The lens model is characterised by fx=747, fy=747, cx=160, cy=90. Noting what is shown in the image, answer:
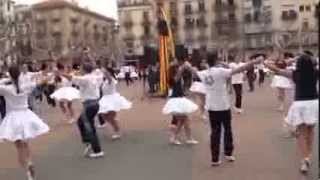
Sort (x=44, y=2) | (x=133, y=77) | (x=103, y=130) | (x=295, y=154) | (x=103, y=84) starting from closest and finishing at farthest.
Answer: (x=295, y=154) < (x=103, y=84) < (x=103, y=130) < (x=133, y=77) < (x=44, y=2)

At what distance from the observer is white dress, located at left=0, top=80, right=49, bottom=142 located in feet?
38.0

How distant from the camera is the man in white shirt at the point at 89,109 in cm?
1394

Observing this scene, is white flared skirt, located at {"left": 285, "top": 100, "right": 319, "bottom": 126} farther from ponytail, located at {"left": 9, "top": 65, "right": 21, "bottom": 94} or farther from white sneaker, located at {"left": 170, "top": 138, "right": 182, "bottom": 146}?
white sneaker, located at {"left": 170, "top": 138, "right": 182, "bottom": 146}

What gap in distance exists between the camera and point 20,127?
1162 cm

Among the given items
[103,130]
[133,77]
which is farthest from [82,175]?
[133,77]

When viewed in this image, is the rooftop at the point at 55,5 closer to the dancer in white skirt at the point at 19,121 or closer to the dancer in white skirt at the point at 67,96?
the dancer in white skirt at the point at 67,96

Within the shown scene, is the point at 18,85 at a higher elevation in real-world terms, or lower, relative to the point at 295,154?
higher

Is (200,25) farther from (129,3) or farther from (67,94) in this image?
(67,94)

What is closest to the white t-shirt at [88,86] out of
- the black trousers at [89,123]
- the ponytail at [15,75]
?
the black trousers at [89,123]

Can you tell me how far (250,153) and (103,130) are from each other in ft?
19.8

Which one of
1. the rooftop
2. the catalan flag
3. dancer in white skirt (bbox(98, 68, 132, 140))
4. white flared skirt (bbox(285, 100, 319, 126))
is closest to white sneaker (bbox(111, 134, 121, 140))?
dancer in white skirt (bbox(98, 68, 132, 140))

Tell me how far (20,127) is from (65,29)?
123m

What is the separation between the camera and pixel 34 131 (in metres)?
11.8

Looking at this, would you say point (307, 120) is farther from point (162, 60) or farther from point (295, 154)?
point (162, 60)
